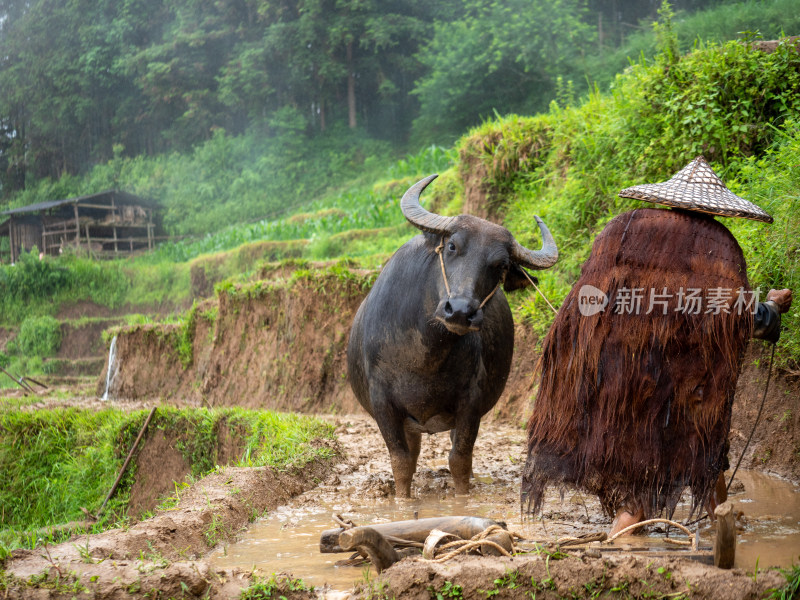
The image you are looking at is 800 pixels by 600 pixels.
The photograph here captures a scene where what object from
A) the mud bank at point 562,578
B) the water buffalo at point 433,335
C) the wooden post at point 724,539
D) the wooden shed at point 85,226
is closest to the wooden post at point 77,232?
the wooden shed at point 85,226

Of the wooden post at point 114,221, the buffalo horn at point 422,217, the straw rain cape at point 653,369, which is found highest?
the buffalo horn at point 422,217

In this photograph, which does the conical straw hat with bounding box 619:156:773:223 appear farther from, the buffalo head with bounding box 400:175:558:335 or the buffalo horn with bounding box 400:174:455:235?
the buffalo horn with bounding box 400:174:455:235

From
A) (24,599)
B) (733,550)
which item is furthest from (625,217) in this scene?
(24,599)

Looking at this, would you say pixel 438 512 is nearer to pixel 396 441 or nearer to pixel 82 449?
pixel 396 441

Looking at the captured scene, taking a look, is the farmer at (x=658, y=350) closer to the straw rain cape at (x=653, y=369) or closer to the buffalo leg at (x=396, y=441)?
the straw rain cape at (x=653, y=369)

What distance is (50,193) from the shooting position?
39.3 meters

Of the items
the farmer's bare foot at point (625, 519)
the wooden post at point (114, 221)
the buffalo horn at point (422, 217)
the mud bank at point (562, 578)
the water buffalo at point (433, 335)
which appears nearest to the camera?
→ the mud bank at point (562, 578)

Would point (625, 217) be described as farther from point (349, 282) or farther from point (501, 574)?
point (349, 282)

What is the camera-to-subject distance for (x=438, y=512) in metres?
4.70

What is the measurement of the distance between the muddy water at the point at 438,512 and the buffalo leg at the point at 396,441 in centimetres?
13

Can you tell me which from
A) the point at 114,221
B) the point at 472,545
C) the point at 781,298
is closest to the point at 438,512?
the point at 472,545

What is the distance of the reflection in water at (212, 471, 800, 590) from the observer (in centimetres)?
345

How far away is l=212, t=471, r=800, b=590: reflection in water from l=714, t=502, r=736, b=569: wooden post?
0.25 metres

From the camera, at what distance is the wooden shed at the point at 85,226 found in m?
32.2
